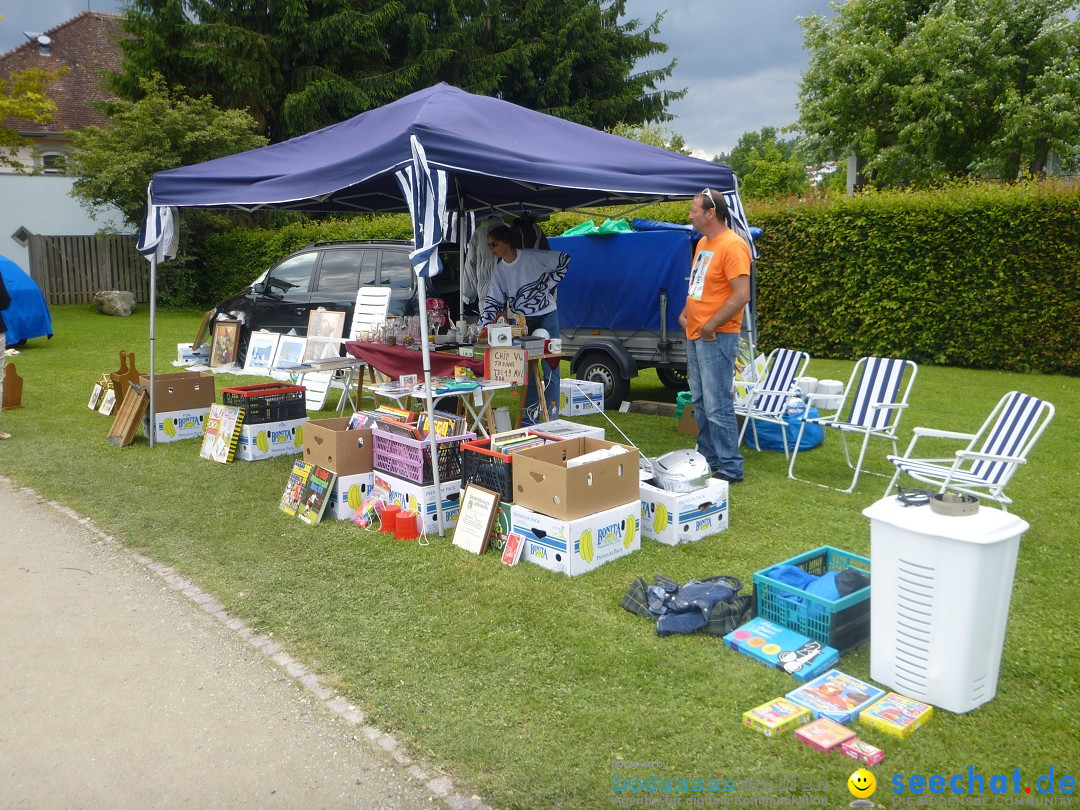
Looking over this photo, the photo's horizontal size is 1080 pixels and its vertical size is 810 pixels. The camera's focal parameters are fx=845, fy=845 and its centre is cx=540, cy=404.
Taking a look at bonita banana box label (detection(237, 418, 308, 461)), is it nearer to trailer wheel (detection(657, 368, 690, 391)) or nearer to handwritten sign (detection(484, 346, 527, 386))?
handwritten sign (detection(484, 346, 527, 386))

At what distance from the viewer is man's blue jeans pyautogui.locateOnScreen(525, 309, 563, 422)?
22.3 ft

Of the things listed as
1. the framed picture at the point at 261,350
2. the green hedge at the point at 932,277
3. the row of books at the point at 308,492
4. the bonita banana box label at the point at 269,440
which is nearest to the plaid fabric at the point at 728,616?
the row of books at the point at 308,492

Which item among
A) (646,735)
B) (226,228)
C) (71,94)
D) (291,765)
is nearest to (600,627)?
(646,735)

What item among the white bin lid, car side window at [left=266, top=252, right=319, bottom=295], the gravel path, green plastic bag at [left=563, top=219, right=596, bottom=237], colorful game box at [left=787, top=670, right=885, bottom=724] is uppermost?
green plastic bag at [left=563, top=219, right=596, bottom=237]

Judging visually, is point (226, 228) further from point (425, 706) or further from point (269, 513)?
point (425, 706)

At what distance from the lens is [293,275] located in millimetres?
10336

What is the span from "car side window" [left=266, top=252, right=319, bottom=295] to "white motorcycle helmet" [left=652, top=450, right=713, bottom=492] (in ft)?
21.1

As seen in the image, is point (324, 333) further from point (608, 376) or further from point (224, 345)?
point (608, 376)

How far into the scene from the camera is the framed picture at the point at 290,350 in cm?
893

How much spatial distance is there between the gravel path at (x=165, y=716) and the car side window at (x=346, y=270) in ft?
18.9

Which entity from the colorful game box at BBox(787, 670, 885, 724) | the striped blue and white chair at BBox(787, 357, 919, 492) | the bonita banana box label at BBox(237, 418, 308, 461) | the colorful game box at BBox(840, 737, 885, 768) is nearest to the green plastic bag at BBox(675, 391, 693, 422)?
the striped blue and white chair at BBox(787, 357, 919, 492)

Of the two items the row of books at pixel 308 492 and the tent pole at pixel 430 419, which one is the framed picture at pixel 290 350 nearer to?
the row of books at pixel 308 492

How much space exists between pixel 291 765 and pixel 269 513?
2.83 meters

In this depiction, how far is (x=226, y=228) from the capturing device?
20188 millimetres
